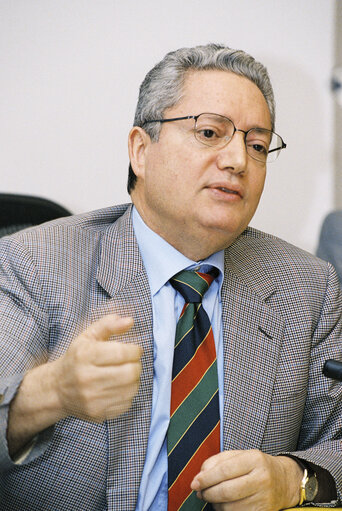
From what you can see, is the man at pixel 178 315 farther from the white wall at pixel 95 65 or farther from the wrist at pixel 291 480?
the white wall at pixel 95 65

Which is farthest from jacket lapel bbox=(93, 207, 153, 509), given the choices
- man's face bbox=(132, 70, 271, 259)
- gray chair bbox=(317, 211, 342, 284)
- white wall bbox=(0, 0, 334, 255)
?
gray chair bbox=(317, 211, 342, 284)

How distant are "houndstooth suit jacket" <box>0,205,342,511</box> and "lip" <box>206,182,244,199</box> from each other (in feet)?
0.69

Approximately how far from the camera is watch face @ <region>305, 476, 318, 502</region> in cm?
114

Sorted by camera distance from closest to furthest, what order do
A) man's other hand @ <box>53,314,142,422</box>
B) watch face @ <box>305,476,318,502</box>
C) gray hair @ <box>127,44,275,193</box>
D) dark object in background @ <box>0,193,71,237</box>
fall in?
1. man's other hand @ <box>53,314,142,422</box>
2. watch face @ <box>305,476,318,502</box>
3. gray hair @ <box>127,44,275,193</box>
4. dark object in background @ <box>0,193,71,237</box>

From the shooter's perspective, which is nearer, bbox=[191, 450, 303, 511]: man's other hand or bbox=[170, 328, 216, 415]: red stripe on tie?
bbox=[191, 450, 303, 511]: man's other hand

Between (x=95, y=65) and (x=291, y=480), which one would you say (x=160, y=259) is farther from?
(x=95, y=65)

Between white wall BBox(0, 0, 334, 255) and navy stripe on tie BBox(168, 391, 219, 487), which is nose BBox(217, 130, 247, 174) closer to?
navy stripe on tie BBox(168, 391, 219, 487)

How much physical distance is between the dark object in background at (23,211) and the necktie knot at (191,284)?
59 cm

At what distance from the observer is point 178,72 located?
1.26m

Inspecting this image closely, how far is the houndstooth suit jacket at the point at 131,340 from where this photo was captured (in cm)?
104

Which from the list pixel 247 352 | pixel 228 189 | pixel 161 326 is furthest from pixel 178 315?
pixel 228 189

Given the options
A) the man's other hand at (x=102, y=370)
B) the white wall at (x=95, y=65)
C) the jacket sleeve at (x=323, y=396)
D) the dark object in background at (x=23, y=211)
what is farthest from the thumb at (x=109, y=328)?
the white wall at (x=95, y=65)

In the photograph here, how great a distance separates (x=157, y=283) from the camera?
1.21 meters

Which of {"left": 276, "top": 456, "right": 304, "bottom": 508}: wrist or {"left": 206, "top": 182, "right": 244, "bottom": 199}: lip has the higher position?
{"left": 206, "top": 182, "right": 244, "bottom": 199}: lip
